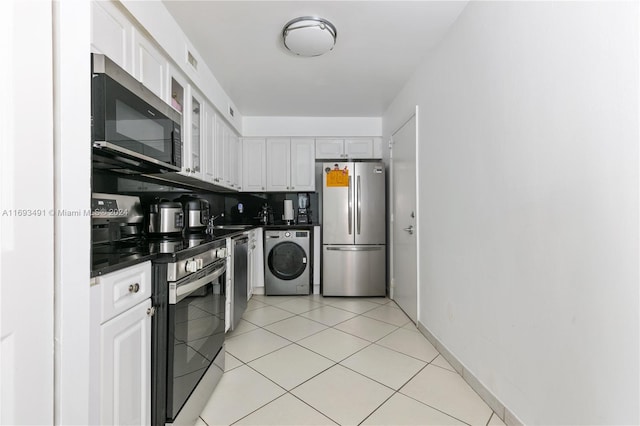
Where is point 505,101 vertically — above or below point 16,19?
above

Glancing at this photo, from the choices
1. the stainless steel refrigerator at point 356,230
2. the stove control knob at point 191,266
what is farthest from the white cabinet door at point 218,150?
the stove control knob at point 191,266

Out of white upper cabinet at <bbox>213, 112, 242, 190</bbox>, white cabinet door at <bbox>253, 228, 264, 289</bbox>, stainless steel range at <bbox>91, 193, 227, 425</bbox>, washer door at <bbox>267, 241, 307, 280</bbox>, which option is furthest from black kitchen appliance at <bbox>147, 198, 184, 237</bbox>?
washer door at <bbox>267, 241, 307, 280</bbox>

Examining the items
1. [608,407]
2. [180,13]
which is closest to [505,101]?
[608,407]

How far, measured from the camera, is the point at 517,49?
1.39m

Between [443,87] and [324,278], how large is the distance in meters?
2.50

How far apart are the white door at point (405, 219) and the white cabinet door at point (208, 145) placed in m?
1.98

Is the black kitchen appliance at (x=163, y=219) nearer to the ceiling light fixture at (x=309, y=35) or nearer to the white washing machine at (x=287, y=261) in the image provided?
the ceiling light fixture at (x=309, y=35)

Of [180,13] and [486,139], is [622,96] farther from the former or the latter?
[180,13]

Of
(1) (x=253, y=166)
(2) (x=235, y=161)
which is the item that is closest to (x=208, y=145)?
(2) (x=235, y=161)

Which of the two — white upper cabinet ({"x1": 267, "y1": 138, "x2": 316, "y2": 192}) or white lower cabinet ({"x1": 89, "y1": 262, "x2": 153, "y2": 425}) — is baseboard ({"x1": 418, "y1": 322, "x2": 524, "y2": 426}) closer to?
white lower cabinet ({"x1": 89, "y1": 262, "x2": 153, "y2": 425})

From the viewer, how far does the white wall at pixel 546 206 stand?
3.05 ft

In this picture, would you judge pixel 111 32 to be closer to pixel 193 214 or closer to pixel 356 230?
pixel 193 214

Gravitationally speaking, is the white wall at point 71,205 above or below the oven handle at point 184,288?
above

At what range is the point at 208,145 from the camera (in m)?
2.83
